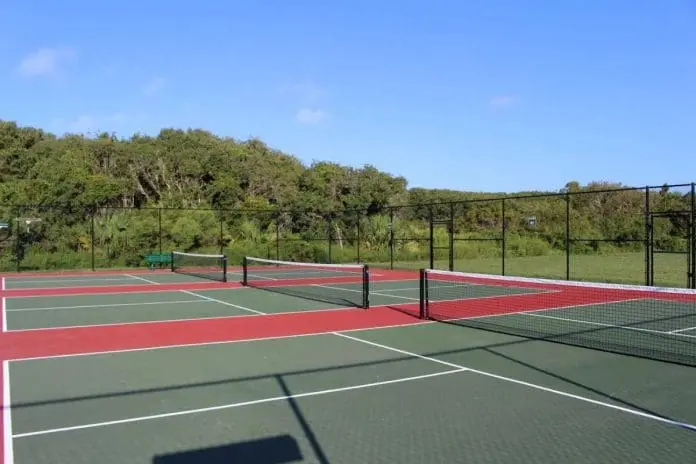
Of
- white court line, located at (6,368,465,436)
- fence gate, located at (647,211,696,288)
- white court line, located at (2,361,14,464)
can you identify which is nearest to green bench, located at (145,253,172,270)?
fence gate, located at (647,211,696,288)

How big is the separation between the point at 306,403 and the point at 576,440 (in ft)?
8.06

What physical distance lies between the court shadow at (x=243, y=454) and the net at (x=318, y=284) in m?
8.74

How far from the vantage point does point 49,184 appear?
115ft

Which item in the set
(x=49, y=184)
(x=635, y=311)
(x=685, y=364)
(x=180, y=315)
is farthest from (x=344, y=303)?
(x=49, y=184)

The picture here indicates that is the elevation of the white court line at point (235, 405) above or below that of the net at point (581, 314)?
above

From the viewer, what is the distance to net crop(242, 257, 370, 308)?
48.8ft

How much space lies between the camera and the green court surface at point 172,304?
40.4 feet

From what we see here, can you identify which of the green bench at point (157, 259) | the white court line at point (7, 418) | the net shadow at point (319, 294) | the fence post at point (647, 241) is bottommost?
the net shadow at point (319, 294)

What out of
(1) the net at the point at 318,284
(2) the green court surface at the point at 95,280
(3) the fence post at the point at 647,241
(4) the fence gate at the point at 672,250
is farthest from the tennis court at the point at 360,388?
(2) the green court surface at the point at 95,280

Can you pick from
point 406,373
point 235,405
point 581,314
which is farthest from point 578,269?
point 235,405

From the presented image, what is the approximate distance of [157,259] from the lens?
27.2 m

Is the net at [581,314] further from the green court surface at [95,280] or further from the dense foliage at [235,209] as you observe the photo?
the green court surface at [95,280]

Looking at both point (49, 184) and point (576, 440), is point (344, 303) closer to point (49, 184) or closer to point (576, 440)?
point (576, 440)

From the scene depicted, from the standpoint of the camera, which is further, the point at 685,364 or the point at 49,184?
the point at 49,184
